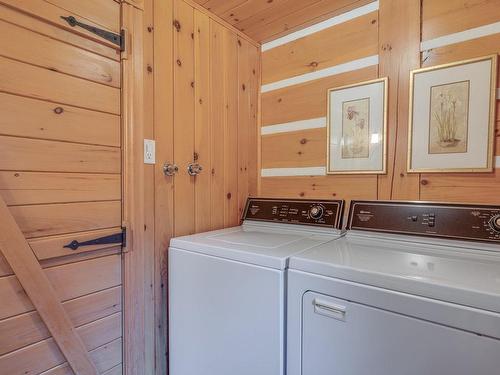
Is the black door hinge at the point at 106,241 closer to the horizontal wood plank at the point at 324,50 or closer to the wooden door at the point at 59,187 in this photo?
the wooden door at the point at 59,187

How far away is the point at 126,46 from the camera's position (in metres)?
1.30

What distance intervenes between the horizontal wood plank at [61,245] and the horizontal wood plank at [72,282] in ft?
0.18

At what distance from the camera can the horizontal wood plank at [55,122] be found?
1.00 m

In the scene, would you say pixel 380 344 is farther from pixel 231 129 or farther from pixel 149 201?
pixel 231 129

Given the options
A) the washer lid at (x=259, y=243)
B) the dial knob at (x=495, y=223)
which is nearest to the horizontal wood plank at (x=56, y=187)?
the washer lid at (x=259, y=243)

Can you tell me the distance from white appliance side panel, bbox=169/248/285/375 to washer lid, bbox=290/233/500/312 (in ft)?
0.65

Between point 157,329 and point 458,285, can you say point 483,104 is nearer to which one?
point 458,285

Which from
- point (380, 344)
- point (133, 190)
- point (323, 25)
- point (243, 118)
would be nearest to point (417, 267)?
point (380, 344)

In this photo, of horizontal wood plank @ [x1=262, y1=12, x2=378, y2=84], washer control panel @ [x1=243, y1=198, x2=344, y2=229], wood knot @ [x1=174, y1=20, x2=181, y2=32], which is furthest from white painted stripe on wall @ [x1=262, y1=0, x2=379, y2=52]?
washer control panel @ [x1=243, y1=198, x2=344, y2=229]

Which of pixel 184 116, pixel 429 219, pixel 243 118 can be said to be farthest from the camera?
pixel 243 118

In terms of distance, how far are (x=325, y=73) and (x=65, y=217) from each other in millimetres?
1573

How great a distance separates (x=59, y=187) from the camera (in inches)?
44.2

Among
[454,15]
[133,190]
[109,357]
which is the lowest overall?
[109,357]

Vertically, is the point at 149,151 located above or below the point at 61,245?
above
